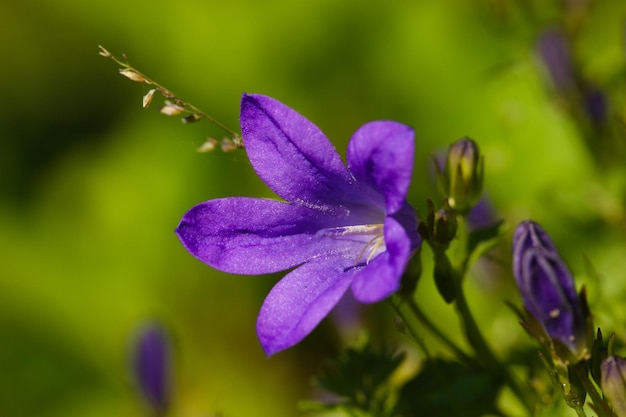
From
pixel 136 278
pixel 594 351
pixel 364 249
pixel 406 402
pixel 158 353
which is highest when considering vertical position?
pixel 364 249

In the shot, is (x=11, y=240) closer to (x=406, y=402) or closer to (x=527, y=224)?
(x=406, y=402)

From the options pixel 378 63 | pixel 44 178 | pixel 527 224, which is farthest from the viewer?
pixel 44 178

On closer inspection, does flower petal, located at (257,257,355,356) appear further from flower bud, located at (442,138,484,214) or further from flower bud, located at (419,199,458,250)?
flower bud, located at (442,138,484,214)

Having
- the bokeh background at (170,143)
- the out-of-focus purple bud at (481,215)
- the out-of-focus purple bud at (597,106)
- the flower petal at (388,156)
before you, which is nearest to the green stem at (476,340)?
the flower petal at (388,156)

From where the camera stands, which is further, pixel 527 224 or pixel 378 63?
pixel 378 63

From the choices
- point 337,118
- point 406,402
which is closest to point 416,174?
point 337,118

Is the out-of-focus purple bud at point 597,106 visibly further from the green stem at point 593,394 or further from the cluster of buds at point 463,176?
the green stem at point 593,394
